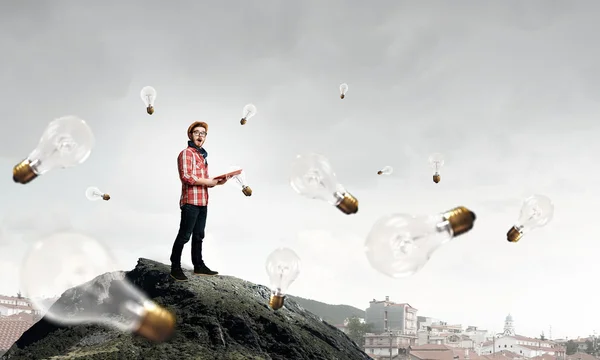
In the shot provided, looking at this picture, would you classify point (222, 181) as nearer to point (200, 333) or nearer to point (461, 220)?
point (200, 333)

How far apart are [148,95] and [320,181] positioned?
9.83ft

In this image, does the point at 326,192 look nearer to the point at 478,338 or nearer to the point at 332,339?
the point at 332,339

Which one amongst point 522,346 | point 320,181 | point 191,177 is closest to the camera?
point 320,181

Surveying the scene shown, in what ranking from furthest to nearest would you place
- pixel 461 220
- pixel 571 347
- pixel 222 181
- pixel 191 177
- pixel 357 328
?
pixel 571 347, pixel 357 328, pixel 222 181, pixel 191 177, pixel 461 220

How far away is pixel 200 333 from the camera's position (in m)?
7.15

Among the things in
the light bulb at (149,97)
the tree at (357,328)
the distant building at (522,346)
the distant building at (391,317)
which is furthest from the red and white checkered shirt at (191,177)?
the distant building at (522,346)

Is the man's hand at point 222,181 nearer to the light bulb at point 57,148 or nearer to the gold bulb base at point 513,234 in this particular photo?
the light bulb at point 57,148

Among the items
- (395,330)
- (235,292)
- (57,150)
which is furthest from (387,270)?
(395,330)

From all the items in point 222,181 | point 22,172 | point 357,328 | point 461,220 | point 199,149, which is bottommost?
point 461,220

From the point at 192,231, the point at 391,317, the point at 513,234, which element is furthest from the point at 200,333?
the point at 391,317

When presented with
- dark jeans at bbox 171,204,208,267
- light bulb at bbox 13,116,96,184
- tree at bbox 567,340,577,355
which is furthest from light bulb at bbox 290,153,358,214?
tree at bbox 567,340,577,355

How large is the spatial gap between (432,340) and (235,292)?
40792 mm

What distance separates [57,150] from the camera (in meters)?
4.45

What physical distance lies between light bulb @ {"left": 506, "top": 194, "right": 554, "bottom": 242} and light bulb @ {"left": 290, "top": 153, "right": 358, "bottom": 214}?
1833 mm
